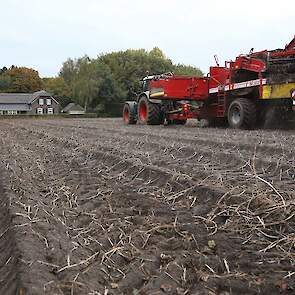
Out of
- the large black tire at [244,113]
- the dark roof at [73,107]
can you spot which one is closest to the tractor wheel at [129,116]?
the large black tire at [244,113]

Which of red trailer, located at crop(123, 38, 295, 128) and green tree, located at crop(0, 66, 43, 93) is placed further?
green tree, located at crop(0, 66, 43, 93)

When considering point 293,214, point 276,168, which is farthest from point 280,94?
point 293,214

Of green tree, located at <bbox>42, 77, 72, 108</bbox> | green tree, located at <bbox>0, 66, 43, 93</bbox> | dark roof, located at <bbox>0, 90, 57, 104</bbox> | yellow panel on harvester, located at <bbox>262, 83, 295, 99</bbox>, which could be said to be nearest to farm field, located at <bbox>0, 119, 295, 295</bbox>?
yellow panel on harvester, located at <bbox>262, 83, 295, 99</bbox>

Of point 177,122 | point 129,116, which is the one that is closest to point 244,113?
point 177,122

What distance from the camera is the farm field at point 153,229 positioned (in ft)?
10.5

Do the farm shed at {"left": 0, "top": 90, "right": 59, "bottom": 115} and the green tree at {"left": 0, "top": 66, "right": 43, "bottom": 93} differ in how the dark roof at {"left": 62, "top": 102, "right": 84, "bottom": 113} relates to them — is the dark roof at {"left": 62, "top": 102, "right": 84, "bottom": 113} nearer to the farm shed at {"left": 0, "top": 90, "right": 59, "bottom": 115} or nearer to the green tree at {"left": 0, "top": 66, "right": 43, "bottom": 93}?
the farm shed at {"left": 0, "top": 90, "right": 59, "bottom": 115}

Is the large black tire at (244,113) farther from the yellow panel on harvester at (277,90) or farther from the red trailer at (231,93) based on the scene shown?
the yellow panel on harvester at (277,90)

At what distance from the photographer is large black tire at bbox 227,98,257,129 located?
46.8 feet

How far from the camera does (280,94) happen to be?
42.8ft

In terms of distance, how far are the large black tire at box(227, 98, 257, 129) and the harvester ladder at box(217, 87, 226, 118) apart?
91cm

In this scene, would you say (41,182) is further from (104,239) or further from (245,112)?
(245,112)

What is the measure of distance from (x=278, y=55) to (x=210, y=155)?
6069 mm

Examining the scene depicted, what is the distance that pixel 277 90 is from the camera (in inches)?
516

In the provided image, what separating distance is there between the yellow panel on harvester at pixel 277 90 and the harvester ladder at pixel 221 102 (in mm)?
2428
